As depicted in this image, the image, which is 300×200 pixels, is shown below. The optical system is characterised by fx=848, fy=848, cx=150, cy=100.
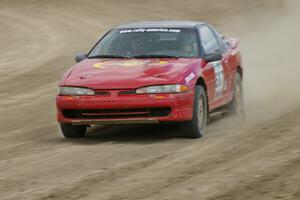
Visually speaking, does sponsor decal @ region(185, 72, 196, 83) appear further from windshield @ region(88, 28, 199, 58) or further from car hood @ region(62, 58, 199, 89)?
windshield @ region(88, 28, 199, 58)

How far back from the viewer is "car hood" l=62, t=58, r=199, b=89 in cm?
1041

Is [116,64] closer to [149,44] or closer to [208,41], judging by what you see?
[149,44]

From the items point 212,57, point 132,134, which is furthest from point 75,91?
point 212,57

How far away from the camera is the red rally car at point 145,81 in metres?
10.4

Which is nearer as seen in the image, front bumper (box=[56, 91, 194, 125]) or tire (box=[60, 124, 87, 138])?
front bumper (box=[56, 91, 194, 125])

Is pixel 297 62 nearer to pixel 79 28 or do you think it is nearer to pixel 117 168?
pixel 79 28

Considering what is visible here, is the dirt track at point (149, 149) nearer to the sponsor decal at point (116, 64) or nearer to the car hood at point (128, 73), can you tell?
the car hood at point (128, 73)

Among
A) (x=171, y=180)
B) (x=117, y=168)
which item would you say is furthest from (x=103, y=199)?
(x=117, y=168)

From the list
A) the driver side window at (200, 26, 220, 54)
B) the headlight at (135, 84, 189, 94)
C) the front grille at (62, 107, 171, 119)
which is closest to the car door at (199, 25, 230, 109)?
the driver side window at (200, 26, 220, 54)

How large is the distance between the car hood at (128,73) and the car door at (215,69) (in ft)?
1.64

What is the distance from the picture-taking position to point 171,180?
7906mm

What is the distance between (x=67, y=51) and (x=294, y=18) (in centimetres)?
1025

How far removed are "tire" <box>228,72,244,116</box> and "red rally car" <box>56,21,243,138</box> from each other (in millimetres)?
956

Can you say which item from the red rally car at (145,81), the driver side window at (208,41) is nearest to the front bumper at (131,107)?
the red rally car at (145,81)
